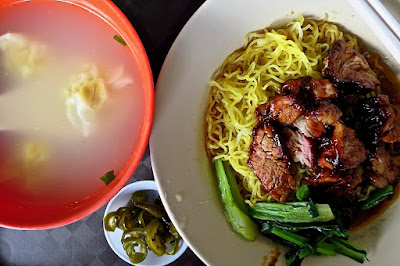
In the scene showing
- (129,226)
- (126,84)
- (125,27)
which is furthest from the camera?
(129,226)

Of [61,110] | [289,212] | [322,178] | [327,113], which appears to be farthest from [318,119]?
[61,110]

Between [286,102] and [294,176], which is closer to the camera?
[286,102]

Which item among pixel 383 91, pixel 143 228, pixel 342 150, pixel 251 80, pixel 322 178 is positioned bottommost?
pixel 143 228

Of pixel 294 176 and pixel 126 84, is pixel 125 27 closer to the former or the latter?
pixel 126 84

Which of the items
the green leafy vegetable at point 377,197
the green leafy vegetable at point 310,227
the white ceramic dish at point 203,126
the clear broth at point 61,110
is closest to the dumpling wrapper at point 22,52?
the clear broth at point 61,110

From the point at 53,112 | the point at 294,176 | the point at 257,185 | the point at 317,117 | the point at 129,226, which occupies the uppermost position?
the point at 317,117

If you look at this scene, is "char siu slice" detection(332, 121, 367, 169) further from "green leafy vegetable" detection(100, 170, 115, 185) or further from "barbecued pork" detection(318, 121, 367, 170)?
"green leafy vegetable" detection(100, 170, 115, 185)

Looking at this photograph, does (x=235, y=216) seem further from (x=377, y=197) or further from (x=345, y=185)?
(x=377, y=197)

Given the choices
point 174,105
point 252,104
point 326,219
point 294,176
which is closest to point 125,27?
point 174,105
